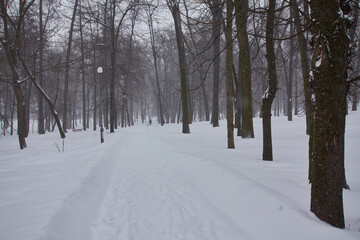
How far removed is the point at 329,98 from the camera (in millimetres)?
2941

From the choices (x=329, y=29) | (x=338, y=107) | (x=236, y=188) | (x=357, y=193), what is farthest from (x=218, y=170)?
(x=329, y=29)

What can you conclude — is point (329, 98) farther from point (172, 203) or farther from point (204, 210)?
point (172, 203)

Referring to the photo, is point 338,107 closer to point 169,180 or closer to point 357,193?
point 357,193

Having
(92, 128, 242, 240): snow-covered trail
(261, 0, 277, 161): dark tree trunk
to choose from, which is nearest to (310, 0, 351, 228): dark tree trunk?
(92, 128, 242, 240): snow-covered trail

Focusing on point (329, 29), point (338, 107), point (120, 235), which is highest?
point (329, 29)

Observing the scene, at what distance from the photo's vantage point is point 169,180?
241 inches

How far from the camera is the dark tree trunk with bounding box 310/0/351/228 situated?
2.93 metres

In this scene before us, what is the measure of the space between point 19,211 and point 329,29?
5035 mm

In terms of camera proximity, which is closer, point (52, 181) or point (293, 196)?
point (293, 196)

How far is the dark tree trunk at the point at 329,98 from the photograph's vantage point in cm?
293

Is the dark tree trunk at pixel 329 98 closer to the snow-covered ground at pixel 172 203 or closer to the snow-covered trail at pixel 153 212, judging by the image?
the snow-covered ground at pixel 172 203

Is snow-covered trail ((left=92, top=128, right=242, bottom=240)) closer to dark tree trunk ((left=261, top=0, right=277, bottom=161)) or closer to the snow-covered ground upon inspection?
the snow-covered ground

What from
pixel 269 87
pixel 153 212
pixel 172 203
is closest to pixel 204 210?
pixel 172 203

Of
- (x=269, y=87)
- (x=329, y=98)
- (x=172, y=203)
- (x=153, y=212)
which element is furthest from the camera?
(x=269, y=87)
